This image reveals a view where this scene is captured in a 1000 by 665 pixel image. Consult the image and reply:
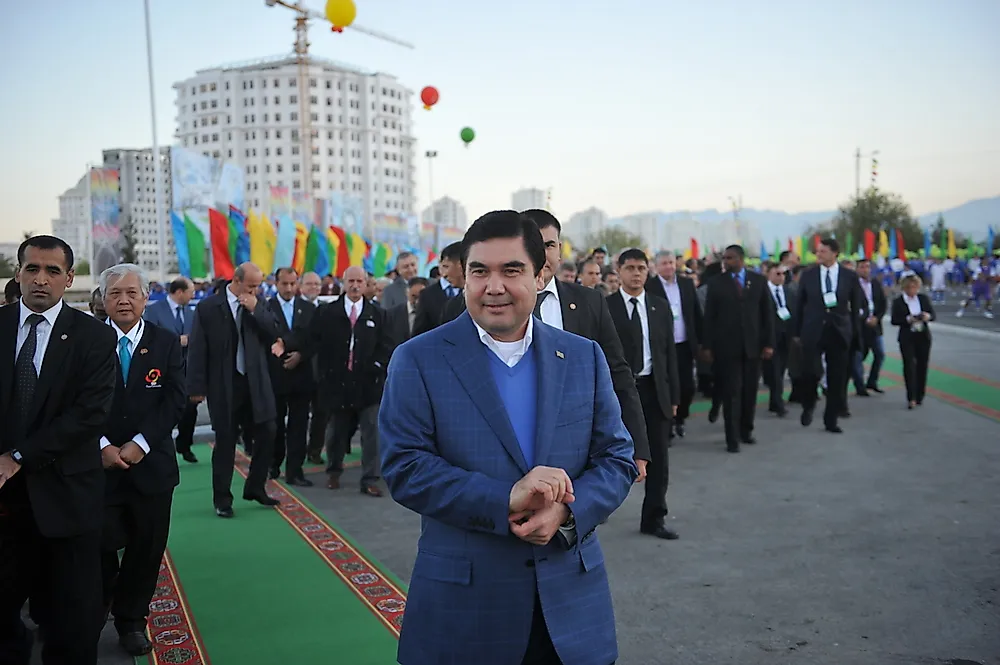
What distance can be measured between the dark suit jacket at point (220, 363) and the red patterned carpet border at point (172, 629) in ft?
5.94

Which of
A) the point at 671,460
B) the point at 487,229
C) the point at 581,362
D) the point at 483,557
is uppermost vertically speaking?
the point at 487,229

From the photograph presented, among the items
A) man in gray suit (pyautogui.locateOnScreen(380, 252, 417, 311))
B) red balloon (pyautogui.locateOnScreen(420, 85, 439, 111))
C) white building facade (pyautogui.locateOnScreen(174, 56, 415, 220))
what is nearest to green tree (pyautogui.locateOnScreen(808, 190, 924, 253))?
red balloon (pyautogui.locateOnScreen(420, 85, 439, 111))

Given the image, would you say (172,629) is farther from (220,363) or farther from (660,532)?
(660,532)

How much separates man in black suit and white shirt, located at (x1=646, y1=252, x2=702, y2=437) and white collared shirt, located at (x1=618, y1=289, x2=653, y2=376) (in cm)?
297

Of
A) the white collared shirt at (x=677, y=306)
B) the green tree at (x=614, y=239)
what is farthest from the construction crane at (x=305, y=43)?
the white collared shirt at (x=677, y=306)

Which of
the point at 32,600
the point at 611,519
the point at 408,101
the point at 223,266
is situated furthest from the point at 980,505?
the point at 408,101

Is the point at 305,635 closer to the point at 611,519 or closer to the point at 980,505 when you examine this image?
the point at 611,519

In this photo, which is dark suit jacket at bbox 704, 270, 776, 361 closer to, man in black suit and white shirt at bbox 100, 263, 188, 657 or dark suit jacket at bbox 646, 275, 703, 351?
dark suit jacket at bbox 646, 275, 703, 351

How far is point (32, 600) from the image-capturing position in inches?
152

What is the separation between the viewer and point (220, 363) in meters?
7.14

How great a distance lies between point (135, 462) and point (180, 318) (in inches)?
246

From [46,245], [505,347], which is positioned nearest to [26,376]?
[46,245]

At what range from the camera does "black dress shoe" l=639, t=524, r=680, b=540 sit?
615 centimetres

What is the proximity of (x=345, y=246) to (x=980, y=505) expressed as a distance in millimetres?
19068
